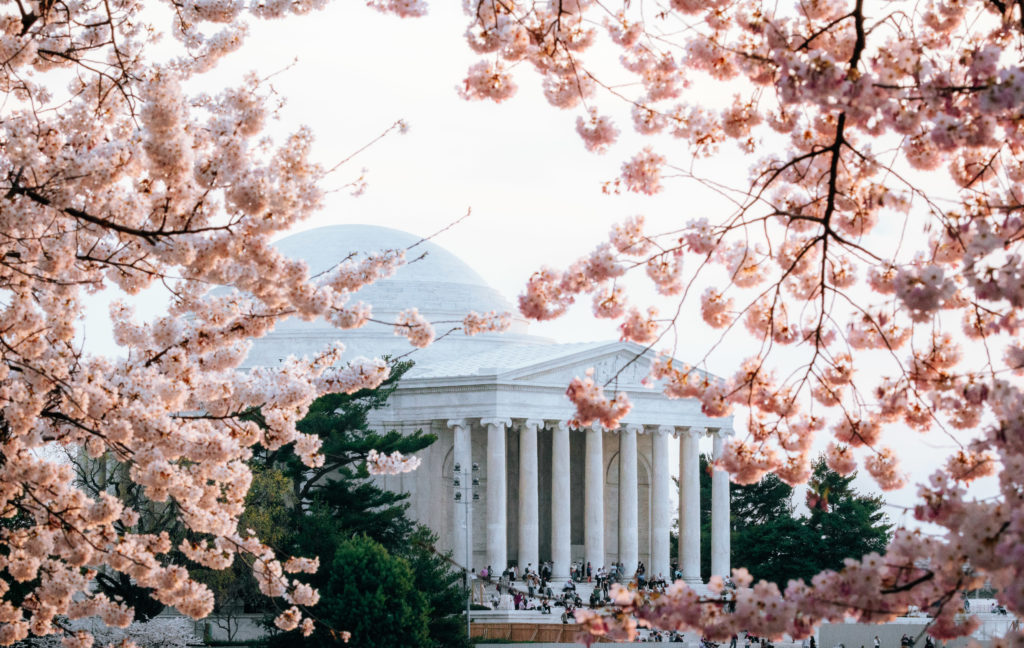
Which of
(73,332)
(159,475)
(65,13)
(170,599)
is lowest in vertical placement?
(170,599)

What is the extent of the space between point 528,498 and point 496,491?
6.12ft

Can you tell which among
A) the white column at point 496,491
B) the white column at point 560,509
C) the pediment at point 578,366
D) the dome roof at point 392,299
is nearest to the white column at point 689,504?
the pediment at point 578,366

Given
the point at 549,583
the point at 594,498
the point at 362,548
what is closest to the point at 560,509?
the point at 594,498

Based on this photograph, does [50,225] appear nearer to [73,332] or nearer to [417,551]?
[73,332]

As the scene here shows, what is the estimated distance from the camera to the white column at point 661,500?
87250 millimetres

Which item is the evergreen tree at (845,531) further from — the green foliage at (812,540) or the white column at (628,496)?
the white column at (628,496)

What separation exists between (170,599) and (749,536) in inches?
2988

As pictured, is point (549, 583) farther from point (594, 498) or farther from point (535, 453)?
point (535, 453)

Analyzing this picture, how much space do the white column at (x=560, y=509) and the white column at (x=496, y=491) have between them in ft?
9.34

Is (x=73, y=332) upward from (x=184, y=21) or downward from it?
downward

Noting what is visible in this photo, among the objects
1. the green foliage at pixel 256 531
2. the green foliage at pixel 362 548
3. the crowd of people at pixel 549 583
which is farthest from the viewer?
the crowd of people at pixel 549 583

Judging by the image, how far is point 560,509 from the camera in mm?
81812

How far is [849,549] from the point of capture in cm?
9025

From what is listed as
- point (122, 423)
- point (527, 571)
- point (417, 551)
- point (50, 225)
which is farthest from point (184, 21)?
point (527, 571)
